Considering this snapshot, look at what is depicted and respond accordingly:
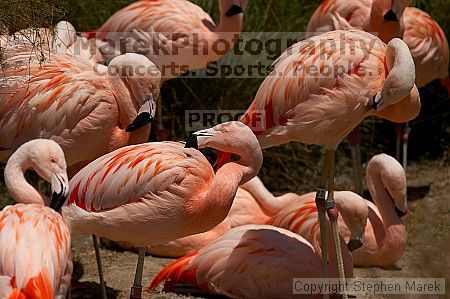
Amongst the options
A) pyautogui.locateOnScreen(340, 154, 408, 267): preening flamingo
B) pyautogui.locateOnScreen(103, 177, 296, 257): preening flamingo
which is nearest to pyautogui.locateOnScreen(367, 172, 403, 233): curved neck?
pyautogui.locateOnScreen(340, 154, 408, 267): preening flamingo

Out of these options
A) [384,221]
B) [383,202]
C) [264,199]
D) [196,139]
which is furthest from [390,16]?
[196,139]

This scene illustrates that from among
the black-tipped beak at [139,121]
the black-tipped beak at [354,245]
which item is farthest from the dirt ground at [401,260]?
the black-tipped beak at [139,121]

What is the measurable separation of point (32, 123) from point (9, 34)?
1.80 feet

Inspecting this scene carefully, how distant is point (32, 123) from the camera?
19.6ft

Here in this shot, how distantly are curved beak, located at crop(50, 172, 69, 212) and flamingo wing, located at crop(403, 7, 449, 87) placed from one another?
370 centimetres

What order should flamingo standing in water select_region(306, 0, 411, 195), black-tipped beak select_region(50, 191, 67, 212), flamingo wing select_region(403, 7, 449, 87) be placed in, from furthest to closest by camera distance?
flamingo wing select_region(403, 7, 449, 87) → flamingo standing in water select_region(306, 0, 411, 195) → black-tipped beak select_region(50, 191, 67, 212)

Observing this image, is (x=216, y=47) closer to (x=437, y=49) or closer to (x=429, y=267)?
(x=437, y=49)

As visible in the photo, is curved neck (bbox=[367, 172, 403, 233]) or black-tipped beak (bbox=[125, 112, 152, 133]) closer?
black-tipped beak (bbox=[125, 112, 152, 133])

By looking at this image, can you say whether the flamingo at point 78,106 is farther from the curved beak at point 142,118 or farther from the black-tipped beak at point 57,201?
the black-tipped beak at point 57,201

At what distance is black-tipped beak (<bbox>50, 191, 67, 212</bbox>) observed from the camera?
4990 millimetres

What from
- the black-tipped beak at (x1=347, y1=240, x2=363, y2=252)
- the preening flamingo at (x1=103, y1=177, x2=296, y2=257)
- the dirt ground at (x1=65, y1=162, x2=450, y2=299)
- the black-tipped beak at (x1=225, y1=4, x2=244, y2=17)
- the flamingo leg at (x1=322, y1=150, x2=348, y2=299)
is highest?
the black-tipped beak at (x1=225, y1=4, x2=244, y2=17)

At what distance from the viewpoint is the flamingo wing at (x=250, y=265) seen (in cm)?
588

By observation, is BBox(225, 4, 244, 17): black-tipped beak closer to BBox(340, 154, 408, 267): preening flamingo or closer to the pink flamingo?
the pink flamingo

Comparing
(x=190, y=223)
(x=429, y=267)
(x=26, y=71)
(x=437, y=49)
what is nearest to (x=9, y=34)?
(x=26, y=71)
